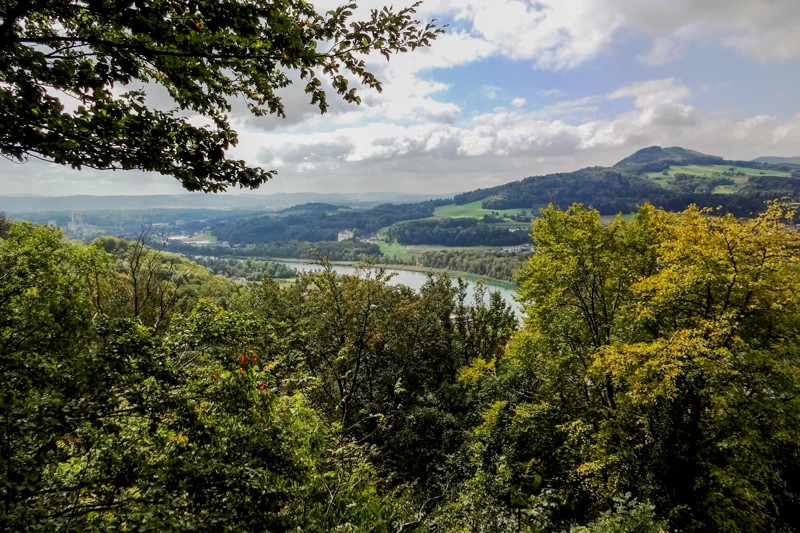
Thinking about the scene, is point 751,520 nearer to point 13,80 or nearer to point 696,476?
point 696,476

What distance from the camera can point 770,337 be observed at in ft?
40.8

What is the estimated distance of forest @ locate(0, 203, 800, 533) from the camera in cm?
424

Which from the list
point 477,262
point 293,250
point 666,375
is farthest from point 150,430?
point 293,250

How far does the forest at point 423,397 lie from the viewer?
4.24m

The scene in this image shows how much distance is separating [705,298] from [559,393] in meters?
6.83

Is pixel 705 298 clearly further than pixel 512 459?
No

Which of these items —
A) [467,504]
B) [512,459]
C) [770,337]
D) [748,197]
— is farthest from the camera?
[748,197]

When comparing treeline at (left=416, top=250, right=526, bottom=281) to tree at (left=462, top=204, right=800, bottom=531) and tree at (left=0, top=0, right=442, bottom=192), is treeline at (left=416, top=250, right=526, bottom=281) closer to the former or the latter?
tree at (left=462, top=204, right=800, bottom=531)

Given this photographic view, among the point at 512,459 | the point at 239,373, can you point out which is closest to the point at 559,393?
the point at 512,459

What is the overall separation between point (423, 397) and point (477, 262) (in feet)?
362

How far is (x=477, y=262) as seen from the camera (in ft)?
422

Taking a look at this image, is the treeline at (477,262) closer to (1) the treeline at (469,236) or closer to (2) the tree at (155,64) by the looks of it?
(1) the treeline at (469,236)

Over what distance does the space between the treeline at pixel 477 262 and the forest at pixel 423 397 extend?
3448 inches

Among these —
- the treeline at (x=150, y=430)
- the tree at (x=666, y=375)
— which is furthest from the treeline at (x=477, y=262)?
the treeline at (x=150, y=430)
